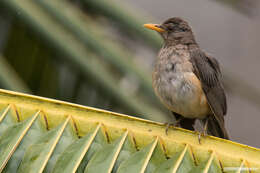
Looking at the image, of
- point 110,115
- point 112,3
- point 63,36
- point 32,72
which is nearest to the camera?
point 110,115

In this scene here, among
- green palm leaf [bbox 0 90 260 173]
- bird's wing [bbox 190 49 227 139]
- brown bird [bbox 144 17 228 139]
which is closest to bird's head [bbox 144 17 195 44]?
brown bird [bbox 144 17 228 139]

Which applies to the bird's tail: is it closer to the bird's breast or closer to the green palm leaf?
the bird's breast

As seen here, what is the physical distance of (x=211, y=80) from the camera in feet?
10.4

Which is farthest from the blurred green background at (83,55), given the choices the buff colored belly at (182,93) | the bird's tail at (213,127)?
the bird's tail at (213,127)

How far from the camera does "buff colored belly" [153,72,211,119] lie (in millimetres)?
2963

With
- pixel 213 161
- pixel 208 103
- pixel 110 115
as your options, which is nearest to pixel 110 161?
pixel 110 115

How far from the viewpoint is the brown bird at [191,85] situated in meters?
2.98

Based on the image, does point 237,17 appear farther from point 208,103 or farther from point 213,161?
point 213,161

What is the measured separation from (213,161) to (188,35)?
192cm

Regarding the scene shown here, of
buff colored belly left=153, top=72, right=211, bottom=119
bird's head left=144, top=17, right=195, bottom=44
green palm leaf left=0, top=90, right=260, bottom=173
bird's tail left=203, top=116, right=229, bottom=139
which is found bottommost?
bird's tail left=203, top=116, right=229, bottom=139

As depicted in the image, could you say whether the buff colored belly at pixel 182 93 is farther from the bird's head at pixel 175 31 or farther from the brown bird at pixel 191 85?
the bird's head at pixel 175 31

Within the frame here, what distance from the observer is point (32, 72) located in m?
2.67

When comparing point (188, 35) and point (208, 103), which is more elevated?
point (188, 35)

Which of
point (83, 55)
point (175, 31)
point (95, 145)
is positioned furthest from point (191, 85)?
point (95, 145)
